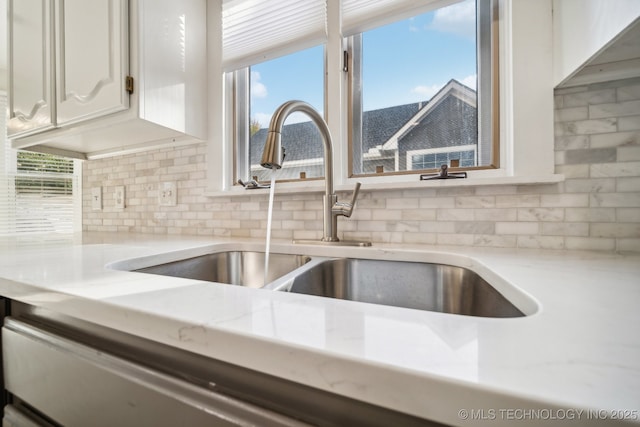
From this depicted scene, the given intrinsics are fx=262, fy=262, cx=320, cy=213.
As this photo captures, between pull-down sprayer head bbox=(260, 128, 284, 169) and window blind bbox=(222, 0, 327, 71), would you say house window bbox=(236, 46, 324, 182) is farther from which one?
pull-down sprayer head bbox=(260, 128, 284, 169)

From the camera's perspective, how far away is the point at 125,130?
4.29ft

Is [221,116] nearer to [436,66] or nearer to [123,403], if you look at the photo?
[436,66]

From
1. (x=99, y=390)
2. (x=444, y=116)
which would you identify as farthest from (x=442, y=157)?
(x=99, y=390)

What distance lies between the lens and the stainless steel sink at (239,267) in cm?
98

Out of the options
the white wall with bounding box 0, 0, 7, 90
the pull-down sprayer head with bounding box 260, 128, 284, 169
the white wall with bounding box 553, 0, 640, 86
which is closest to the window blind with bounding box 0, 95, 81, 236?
the white wall with bounding box 0, 0, 7, 90

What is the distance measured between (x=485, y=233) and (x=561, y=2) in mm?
762

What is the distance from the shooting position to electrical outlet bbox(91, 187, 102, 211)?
1898mm

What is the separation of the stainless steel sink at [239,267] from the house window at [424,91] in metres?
0.52

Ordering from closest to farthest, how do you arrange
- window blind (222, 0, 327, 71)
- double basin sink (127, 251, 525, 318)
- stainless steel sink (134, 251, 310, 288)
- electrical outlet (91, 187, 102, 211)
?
double basin sink (127, 251, 525, 318), stainless steel sink (134, 251, 310, 288), window blind (222, 0, 327, 71), electrical outlet (91, 187, 102, 211)

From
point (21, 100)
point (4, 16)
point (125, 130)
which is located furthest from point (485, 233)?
point (4, 16)

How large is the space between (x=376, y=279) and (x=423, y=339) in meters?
0.61

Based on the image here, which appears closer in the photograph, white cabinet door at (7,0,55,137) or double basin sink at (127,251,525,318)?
double basin sink at (127,251,525,318)

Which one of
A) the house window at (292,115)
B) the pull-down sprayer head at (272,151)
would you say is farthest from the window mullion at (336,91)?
the pull-down sprayer head at (272,151)

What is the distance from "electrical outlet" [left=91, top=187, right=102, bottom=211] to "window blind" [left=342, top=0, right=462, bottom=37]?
1.97 meters
